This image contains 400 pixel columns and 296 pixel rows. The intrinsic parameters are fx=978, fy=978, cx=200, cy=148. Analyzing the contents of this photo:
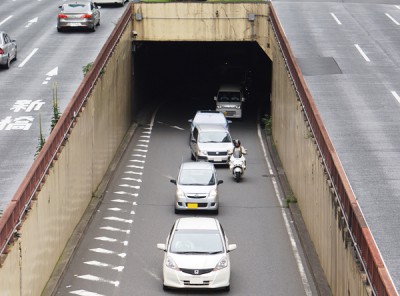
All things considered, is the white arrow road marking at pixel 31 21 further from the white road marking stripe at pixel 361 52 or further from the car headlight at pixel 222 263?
the car headlight at pixel 222 263

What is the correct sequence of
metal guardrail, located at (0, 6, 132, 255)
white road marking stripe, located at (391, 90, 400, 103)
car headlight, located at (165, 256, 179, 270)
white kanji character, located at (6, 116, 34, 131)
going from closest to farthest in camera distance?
metal guardrail, located at (0, 6, 132, 255), car headlight, located at (165, 256, 179, 270), white kanji character, located at (6, 116, 34, 131), white road marking stripe, located at (391, 90, 400, 103)

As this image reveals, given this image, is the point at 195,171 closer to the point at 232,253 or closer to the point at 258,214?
the point at 258,214

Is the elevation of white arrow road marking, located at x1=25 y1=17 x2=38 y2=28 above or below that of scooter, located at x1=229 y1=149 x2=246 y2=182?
above

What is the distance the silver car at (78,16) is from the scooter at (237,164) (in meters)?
16.0

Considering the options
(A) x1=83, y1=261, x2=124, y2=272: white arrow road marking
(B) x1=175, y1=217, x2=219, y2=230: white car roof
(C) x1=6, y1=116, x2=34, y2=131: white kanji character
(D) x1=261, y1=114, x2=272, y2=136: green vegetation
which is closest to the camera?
(B) x1=175, y1=217, x2=219, y2=230: white car roof

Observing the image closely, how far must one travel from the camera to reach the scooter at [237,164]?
38.2 metres

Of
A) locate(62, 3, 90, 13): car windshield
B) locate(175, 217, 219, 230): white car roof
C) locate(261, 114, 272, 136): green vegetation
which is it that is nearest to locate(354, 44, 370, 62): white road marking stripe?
locate(261, 114, 272, 136): green vegetation

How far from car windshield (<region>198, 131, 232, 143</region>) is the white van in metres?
9.77

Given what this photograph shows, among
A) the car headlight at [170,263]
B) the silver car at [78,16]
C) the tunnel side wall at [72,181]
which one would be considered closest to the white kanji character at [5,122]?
the tunnel side wall at [72,181]

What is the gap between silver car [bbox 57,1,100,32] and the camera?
2020 inches

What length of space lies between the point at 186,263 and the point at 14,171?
8.04 metres

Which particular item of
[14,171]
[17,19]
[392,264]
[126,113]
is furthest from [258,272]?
[17,19]

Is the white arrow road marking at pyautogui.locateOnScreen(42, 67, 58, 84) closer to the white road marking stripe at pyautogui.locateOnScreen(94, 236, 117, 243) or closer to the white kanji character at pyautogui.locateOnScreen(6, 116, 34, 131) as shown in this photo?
the white kanji character at pyautogui.locateOnScreen(6, 116, 34, 131)

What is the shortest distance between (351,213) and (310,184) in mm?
8568
